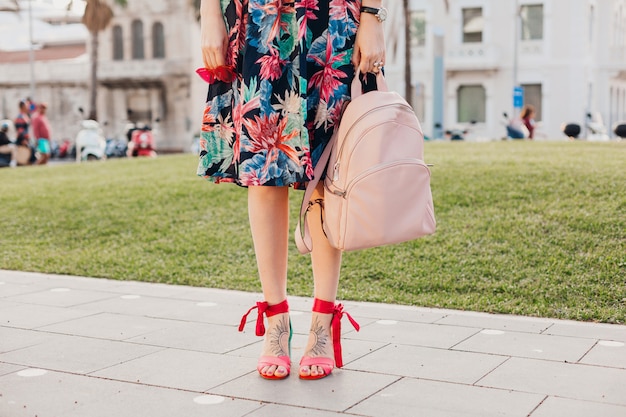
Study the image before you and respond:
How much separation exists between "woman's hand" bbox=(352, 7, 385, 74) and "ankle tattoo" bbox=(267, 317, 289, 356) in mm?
922

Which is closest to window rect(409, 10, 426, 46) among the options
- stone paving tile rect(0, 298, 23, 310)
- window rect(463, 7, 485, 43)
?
window rect(463, 7, 485, 43)

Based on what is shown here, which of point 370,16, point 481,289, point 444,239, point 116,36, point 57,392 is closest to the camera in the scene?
point 57,392

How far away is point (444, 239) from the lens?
549 centimetres

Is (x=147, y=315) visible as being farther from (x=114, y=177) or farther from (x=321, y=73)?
(x=114, y=177)

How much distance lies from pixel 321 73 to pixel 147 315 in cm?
161

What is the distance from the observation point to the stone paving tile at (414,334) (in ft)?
11.1

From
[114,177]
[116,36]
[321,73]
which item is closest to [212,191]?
[114,177]

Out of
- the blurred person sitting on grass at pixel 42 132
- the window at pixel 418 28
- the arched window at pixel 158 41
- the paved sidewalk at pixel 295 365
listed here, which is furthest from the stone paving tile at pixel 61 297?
the arched window at pixel 158 41

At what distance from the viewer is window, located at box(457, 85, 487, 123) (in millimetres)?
36094

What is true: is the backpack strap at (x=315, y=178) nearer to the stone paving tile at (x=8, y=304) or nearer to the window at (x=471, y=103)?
the stone paving tile at (x=8, y=304)

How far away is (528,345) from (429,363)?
49 centimetres

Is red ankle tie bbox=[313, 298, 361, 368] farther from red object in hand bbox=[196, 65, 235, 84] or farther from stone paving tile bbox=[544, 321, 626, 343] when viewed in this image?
stone paving tile bbox=[544, 321, 626, 343]

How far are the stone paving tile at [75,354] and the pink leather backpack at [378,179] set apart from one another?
964mm

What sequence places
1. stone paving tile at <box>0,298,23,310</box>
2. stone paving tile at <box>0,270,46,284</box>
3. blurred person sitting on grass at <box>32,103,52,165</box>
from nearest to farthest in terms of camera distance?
stone paving tile at <box>0,298,23,310</box>, stone paving tile at <box>0,270,46,284</box>, blurred person sitting on grass at <box>32,103,52,165</box>
